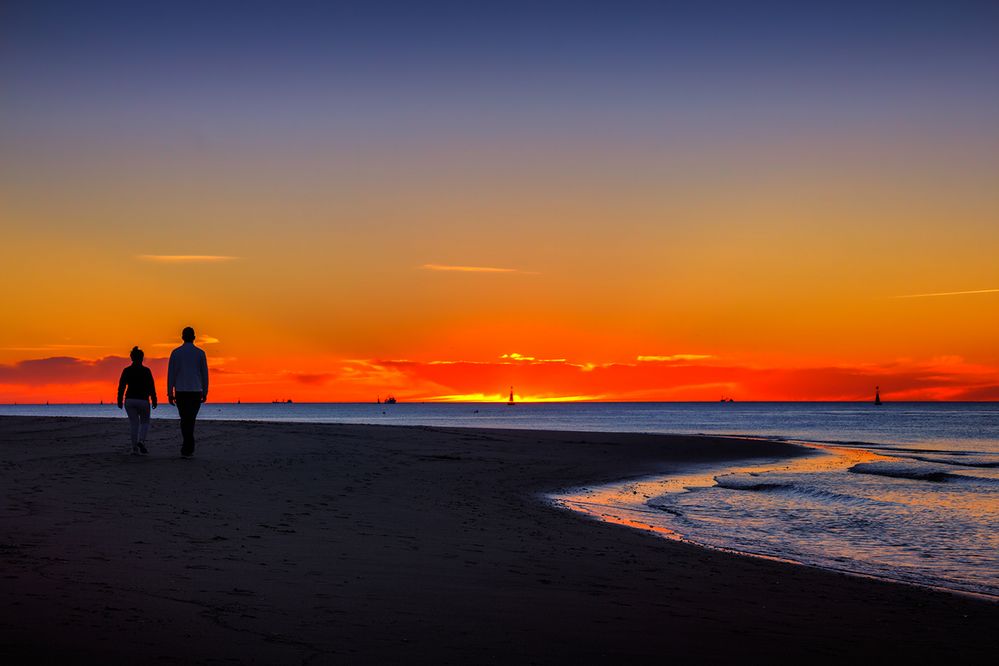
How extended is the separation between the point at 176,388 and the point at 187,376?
0.32m

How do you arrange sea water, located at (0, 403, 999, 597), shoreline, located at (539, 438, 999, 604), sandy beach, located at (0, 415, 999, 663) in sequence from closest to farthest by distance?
sandy beach, located at (0, 415, 999, 663) → shoreline, located at (539, 438, 999, 604) → sea water, located at (0, 403, 999, 597)

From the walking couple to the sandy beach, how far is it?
61.0 inches

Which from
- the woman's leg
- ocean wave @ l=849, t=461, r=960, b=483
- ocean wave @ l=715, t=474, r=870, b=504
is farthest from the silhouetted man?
ocean wave @ l=849, t=461, r=960, b=483

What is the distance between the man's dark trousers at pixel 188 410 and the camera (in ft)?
55.7

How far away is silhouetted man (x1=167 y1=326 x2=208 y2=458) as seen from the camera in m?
16.9

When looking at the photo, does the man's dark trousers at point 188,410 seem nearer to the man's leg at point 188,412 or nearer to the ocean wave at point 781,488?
the man's leg at point 188,412

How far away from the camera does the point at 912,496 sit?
68.8ft

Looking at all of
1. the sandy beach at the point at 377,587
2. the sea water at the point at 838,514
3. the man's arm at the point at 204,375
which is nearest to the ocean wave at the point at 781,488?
the sea water at the point at 838,514

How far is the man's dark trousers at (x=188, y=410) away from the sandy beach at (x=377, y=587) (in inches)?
58.8

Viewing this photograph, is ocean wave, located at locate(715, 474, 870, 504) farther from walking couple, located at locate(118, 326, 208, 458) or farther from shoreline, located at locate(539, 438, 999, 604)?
walking couple, located at locate(118, 326, 208, 458)

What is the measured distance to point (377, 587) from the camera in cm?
757

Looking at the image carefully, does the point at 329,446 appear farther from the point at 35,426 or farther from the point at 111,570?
the point at 111,570

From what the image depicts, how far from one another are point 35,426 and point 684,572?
26.0 m

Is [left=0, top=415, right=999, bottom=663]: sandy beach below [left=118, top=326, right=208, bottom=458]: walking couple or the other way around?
below
